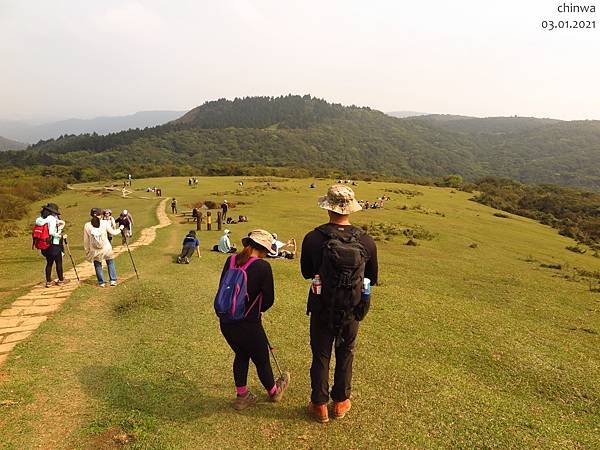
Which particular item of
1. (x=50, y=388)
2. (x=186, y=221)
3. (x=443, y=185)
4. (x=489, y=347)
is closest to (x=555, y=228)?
(x=443, y=185)

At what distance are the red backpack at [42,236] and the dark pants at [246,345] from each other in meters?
8.52

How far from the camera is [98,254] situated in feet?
38.8

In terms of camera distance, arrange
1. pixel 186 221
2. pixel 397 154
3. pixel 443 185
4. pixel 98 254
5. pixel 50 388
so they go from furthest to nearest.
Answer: pixel 397 154 < pixel 443 185 < pixel 186 221 < pixel 98 254 < pixel 50 388

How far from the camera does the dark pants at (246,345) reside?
5554 millimetres

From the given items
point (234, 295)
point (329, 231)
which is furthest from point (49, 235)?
point (329, 231)

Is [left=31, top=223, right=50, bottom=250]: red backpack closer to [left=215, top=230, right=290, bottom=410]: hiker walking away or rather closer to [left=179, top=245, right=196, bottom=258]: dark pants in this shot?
[left=179, top=245, right=196, bottom=258]: dark pants

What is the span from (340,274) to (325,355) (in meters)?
1.29

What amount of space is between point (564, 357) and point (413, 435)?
547cm

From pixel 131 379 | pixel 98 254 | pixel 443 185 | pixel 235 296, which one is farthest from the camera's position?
pixel 443 185

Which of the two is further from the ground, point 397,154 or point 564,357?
point 397,154

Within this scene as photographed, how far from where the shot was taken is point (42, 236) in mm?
11281

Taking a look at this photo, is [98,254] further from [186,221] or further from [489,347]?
[186,221]

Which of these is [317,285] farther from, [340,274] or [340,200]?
[340,200]

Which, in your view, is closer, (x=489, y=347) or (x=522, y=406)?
(x=522, y=406)
